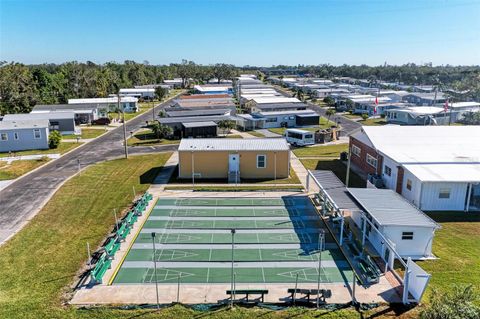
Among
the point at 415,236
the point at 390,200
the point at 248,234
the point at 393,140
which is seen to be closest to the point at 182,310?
the point at 248,234

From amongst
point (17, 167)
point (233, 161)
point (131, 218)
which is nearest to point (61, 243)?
point (131, 218)

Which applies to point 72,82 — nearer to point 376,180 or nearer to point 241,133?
point 241,133

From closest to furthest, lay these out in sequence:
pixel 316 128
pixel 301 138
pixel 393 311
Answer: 1. pixel 393 311
2. pixel 301 138
3. pixel 316 128

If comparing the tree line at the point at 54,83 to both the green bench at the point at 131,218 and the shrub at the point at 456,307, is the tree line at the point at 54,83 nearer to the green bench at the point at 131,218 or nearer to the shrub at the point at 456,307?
the green bench at the point at 131,218

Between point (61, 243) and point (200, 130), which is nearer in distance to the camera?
point (61, 243)

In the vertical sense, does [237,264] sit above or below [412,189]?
below

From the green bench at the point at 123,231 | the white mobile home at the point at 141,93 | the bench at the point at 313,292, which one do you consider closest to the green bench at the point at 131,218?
A: the green bench at the point at 123,231
